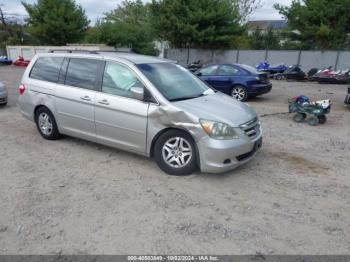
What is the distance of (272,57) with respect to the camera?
24094 millimetres

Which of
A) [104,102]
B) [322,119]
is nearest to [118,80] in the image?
[104,102]

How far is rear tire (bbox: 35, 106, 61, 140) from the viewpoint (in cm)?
570

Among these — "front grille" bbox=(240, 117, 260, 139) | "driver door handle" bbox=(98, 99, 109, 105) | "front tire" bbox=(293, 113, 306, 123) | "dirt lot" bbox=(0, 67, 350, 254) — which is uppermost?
"driver door handle" bbox=(98, 99, 109, 105)

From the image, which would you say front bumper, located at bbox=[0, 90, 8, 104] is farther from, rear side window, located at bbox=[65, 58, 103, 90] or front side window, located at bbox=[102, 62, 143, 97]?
front side window, located at bbox=[102, 62, 143, 97]

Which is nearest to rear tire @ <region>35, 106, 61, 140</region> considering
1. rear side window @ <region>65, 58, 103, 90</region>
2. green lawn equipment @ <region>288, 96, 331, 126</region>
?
rear side window @ <region>65, 58, 103, 90</region>

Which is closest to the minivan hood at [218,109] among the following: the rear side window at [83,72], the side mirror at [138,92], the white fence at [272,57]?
the side mirror at [138,92]

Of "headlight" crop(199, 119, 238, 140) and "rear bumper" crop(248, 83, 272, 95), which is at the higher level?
"headlight" crop(199, 119, 238, 140)

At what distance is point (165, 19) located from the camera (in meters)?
25.2

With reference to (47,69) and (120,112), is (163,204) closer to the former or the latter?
(120,112)

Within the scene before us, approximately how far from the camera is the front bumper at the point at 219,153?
4035 mm

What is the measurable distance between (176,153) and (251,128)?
1.14 meters

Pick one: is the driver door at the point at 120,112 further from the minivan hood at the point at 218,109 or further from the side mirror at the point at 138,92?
the minivan hood at the point at 218,109

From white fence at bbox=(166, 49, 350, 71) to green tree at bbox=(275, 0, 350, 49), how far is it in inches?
70.1

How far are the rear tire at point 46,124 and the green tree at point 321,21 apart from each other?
72.4 feet
